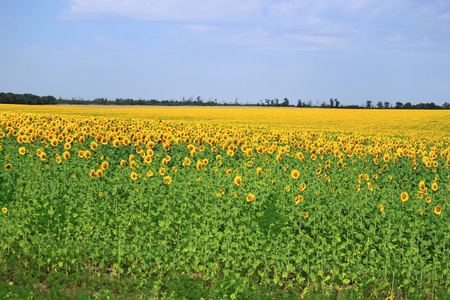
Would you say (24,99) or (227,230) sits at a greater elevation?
(24,99)

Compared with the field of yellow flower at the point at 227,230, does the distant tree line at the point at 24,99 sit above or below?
above

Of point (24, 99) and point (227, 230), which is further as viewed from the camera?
point (24, 99)

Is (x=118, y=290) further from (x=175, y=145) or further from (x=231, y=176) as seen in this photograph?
(x=175, y=145)

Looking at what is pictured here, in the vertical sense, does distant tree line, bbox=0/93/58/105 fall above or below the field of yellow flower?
above

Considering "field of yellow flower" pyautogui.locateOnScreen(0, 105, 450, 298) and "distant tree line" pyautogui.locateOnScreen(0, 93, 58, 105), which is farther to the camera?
"distant tree line" pyautogui.locateOnScreen(0, 93, 58, 105)

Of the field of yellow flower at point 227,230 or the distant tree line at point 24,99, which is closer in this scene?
the field of yellow flower at point 227,230

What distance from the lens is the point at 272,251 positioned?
25.1 ft

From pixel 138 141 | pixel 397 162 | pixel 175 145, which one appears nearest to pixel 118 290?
pixel 138 141

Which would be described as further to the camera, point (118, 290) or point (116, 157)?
point (116, 157)

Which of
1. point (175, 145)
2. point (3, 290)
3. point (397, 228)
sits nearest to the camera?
point (3, 290)

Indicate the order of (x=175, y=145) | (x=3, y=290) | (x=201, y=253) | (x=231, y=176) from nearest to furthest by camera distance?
(x=3, y=290), (x=201, y=253), (x=231, y=176), (x=175, y=145)

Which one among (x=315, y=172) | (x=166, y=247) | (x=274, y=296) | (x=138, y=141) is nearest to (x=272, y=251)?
(x=274, y=296)

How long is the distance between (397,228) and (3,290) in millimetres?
6990

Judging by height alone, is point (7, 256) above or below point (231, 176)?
below
